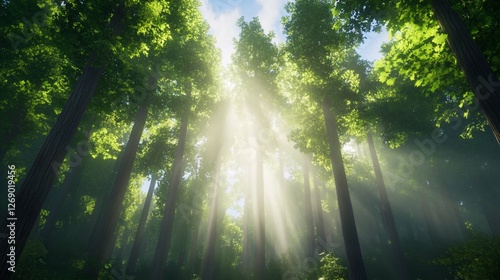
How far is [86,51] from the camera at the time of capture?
25.4 ft

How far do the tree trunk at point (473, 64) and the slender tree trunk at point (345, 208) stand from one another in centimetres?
551

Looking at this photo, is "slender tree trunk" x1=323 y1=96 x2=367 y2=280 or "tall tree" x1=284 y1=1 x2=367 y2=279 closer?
"slender tree trunk" x1=323 y1=96 x2=367 y2=280

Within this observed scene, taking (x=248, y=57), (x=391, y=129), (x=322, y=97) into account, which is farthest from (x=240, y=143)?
(x=391, y=129)

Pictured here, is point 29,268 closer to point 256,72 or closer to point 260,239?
point 260,239

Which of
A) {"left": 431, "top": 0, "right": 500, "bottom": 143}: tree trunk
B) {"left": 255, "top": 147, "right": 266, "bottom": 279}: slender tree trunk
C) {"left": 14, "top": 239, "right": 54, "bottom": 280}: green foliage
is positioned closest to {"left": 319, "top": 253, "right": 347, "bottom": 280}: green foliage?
{"left": 255, "top": 147, "right": 266, "bottom": 279}: slender tree trunk

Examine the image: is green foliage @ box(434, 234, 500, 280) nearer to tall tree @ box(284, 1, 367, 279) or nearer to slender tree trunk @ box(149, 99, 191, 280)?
tall tree @ box(284, 1, 367, 279)

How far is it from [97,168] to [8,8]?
19.8 m

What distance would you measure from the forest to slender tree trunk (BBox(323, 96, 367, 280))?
2.3 inches

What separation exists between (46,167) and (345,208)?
941 cm

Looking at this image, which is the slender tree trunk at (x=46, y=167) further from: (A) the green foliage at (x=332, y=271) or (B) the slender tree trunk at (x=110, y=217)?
(A) the green foliage at (x=332, y=271)

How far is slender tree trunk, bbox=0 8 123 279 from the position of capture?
18.5ft

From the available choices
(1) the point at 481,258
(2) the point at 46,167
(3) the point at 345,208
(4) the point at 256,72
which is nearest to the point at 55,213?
(2) the point at 46,167

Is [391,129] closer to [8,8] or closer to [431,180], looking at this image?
[431,180]

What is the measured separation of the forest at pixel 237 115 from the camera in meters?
6.58
